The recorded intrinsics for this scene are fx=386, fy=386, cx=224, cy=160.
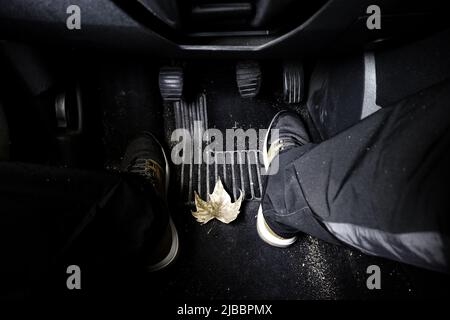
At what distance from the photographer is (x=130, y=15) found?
2.43ft

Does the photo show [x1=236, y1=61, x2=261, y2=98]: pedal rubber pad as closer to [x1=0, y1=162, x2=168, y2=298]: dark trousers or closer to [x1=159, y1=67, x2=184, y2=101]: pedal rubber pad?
[x1=159, y1=67, x2=184, y2=101]: pedal rubber pad

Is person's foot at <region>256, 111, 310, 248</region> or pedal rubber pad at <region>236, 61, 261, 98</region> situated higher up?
pedal rubber pad at <region>236, 61, 261, 98</region>

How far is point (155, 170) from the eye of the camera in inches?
41.6

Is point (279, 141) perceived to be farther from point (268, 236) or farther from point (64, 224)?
point (64, 224)

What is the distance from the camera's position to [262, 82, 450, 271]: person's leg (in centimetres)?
47

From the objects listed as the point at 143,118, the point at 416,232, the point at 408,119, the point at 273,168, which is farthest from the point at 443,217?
the point at 143,118

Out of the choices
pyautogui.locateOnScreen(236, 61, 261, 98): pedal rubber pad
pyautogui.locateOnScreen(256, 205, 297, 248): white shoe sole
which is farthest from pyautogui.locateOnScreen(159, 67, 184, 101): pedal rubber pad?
pyautogui.locateOnScreen(256, 205, 297, 248): white shoe sole

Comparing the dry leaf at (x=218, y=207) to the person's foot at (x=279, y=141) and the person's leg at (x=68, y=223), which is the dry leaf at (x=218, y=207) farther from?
the person's leg at (x=68, y=223)

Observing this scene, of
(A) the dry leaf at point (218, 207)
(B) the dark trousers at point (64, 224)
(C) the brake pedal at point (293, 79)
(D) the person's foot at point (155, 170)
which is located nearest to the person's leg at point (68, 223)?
(B) the dark trousers at point (64, 224)

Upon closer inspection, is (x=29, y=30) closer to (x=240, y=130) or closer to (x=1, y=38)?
(x=1, y=38)

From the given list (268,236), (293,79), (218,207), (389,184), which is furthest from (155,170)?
(389,184)

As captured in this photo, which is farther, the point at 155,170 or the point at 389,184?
the point at 155,170

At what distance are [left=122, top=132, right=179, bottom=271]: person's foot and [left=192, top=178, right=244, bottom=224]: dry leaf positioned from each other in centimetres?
9

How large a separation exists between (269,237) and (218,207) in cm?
17
